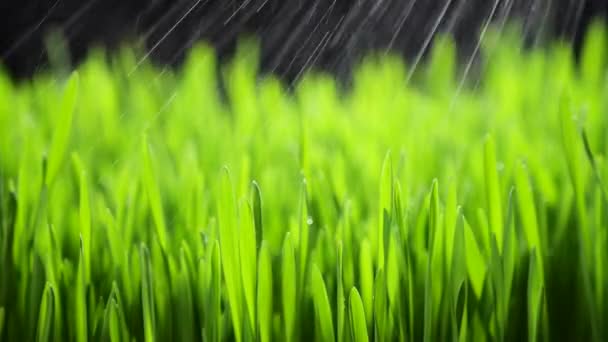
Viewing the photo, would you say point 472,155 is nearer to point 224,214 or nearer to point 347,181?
point 347,181

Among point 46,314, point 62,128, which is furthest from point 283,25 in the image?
point 46,314

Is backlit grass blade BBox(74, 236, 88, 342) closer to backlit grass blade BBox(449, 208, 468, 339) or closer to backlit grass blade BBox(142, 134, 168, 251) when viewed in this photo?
backlit grass blade BBox(142, 134, 168, 251)

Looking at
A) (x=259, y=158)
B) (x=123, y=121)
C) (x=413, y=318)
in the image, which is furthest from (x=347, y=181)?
(x=123, y=121)

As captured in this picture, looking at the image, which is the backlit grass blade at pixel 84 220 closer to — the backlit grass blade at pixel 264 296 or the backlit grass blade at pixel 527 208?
the backlit grass blade at pixel 264 296

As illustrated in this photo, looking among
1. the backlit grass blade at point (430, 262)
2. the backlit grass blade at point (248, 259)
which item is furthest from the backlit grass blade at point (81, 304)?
the backlit grass blade at point (430, 262)

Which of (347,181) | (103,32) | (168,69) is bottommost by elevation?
(347,181)
